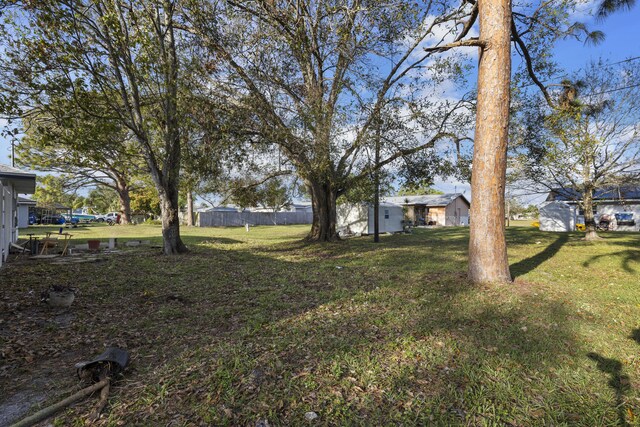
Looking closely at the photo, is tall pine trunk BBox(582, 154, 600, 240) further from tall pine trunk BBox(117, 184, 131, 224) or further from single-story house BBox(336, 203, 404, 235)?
tall pine trunk BBox(117, 184, 131, 224)

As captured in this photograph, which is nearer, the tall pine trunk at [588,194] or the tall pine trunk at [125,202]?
the tall pine trunk at [588,194]

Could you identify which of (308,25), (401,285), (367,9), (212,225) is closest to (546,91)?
(367,9)

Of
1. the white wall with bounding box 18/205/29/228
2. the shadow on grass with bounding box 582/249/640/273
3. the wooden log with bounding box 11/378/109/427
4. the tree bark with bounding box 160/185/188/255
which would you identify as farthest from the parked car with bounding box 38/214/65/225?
the shadow on grass with bounding box 582/249/640/273

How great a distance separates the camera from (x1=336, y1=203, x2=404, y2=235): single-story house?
2329 cm

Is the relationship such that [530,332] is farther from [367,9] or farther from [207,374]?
[367,9]

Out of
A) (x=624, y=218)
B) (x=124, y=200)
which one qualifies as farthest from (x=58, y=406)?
(x=124, y=200)

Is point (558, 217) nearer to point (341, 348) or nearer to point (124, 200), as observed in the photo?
point (341, 348)

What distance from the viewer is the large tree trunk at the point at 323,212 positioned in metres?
16.0

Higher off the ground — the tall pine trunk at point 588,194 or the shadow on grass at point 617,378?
the tall pine trunk at point 588,194

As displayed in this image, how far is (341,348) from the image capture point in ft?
12.1

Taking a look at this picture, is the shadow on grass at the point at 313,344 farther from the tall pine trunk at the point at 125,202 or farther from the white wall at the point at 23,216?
the tall pine trunk at the point at 125,202

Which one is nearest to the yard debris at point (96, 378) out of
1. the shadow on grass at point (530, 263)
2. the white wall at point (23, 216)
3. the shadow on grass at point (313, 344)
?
the shadow on grass at point (313, 344)

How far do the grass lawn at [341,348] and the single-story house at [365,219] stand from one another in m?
15.8

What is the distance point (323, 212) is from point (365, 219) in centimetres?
760
